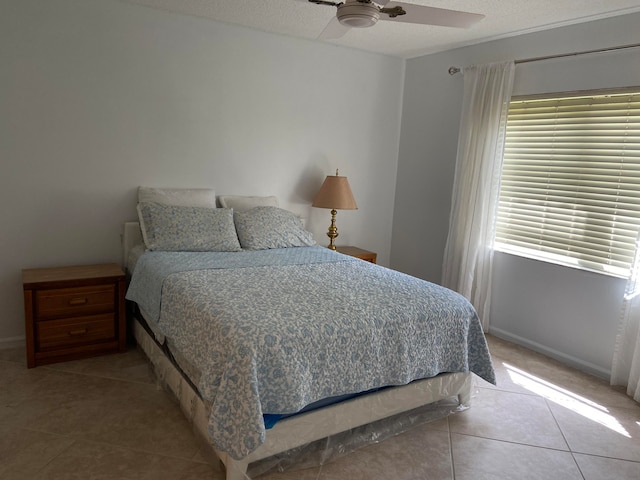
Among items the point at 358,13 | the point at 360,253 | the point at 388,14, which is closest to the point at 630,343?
the point at 360,253

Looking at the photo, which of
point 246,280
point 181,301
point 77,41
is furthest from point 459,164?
point 77,41

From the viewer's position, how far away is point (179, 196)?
343 centimetres

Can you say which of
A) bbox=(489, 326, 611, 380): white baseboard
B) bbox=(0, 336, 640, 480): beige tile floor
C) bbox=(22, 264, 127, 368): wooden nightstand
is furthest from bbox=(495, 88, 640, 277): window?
bbox=(22, 264, 127, 368): wooden nightstand

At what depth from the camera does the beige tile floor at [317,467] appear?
2.00 m

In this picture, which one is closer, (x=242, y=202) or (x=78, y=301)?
(x=78, y=301)

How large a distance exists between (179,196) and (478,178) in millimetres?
2359

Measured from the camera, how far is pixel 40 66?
299cm

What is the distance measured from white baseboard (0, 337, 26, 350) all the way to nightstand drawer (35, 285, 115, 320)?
0.57m

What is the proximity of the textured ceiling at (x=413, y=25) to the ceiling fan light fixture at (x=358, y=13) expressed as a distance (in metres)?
1.06

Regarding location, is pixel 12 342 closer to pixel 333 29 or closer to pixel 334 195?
pixel 334 195

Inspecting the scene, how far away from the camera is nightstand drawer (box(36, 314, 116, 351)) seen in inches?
111

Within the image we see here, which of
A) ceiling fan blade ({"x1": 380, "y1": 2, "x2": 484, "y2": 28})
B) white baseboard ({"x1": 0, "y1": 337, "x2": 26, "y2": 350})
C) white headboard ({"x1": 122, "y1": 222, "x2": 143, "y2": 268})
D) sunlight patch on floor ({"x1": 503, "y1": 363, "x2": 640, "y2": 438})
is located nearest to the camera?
ceiling fan blade ({"x1": 380, "y1": 2, "x2": 484, "y2": 28})

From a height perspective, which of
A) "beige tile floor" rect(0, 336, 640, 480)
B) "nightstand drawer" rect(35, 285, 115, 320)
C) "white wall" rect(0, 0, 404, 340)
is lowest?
"beige tile floor" rect(0, 336, 640, 480)

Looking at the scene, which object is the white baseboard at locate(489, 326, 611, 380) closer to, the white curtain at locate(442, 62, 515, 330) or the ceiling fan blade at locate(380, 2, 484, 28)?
the white curtain at locate(442, 62, 515, 330)
